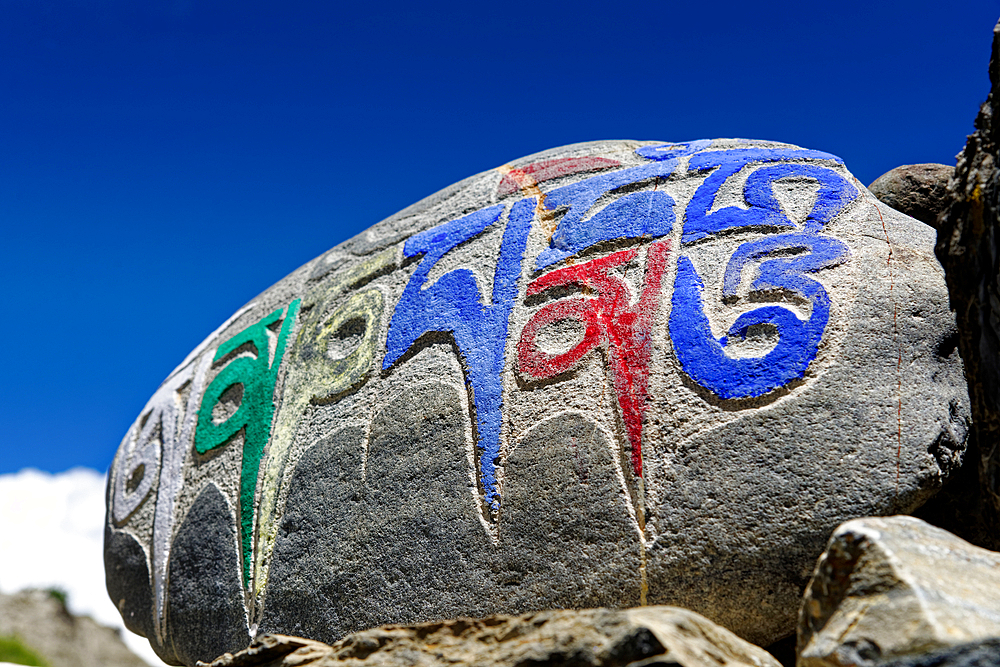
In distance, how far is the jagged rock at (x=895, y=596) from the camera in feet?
5.30

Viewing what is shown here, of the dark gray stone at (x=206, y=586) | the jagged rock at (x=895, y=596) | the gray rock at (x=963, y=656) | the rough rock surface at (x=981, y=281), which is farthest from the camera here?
the dark gray stone at (x=206, y=586)

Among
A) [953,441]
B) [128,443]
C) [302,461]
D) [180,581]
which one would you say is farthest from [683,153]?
[128,443]

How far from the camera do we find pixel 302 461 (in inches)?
145

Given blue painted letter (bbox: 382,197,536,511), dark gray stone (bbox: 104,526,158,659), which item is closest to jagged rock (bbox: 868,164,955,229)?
blue painted letter (bbox: 382,197,536,511)

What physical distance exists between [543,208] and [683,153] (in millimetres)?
752

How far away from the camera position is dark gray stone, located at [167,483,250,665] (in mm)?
3623

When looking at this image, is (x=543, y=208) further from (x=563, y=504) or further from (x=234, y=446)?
(x=234, y=446)

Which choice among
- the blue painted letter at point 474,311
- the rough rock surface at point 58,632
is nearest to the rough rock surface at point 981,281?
the blue painted letter at point 474,311

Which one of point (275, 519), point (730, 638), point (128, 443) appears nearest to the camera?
point (730, 638)

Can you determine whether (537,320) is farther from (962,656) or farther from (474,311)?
(962,656)

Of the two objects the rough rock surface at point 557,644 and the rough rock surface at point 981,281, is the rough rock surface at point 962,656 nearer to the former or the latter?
the rough rock surface at point 557,644

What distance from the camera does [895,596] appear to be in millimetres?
1731

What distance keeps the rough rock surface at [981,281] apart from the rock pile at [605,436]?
0.01 meters

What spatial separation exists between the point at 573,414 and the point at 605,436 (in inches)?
6.6
